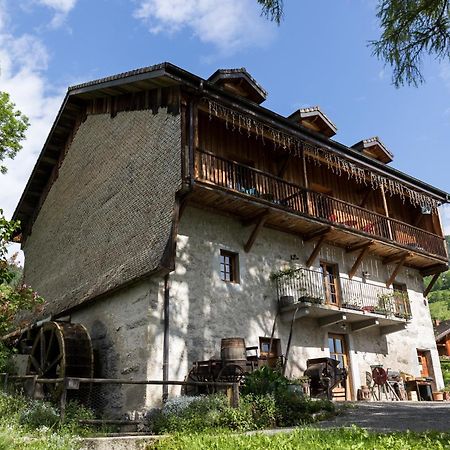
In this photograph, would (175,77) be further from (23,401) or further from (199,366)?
(23,401)

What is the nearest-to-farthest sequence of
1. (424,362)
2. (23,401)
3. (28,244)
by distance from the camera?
(23,401) < (424,362) < (28,244)

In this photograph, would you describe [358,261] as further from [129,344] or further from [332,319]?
[129,344]

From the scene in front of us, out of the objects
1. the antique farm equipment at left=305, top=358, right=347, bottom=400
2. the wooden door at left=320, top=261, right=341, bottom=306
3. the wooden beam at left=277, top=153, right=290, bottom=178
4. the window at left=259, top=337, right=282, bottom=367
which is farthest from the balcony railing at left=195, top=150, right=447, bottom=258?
the antique farm equipment at left=305, top=358, right=347, bottom=400

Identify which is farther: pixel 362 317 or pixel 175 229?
pixel 362 317

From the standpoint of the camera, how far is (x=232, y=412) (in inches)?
399

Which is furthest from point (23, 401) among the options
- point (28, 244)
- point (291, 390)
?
point (28, 244)

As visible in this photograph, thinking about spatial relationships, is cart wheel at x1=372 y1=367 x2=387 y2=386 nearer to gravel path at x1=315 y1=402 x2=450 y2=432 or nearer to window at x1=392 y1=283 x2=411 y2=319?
window at x1=392 y1=283 x2=411 y2=319

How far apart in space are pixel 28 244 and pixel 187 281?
41.2ft

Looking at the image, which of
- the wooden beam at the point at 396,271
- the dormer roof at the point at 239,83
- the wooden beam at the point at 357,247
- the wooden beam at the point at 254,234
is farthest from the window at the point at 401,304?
the dormer roof at the point at 239,83

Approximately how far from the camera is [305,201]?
15961 mm

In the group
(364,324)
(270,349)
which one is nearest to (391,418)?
(270,349)

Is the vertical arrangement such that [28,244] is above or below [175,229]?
above

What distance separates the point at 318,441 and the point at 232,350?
5404mm

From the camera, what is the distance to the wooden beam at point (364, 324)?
1720 cm
